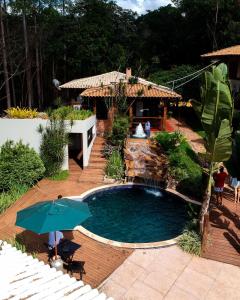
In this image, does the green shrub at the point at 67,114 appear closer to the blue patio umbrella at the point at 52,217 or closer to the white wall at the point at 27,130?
the white wall at the point at 27,130

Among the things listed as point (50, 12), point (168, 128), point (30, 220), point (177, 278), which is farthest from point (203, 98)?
point (50, 12)

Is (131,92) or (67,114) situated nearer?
(67,114)

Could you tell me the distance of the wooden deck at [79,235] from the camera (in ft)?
35.9

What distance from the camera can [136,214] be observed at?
1588cm

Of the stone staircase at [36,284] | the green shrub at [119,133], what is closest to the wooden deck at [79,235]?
the green shrub at [119,133]

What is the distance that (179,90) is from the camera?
3325cm

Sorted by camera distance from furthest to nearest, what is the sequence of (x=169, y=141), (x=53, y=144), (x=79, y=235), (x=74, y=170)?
(x=169, y=141)
(x=74, y=170)
(x=53, y=144)
(x=79, y=235)

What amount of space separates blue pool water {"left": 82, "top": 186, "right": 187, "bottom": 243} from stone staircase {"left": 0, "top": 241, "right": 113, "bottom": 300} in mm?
6192

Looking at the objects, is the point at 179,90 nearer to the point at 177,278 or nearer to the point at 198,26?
the point at 198,26

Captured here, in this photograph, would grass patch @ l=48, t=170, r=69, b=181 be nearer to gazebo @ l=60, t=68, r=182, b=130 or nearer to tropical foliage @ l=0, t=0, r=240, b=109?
gazebo @ l=60, t=68, r=182, b=130

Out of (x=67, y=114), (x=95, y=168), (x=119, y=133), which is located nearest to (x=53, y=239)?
(x=95, y=168)

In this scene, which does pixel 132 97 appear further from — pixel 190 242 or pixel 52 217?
pixel 52 217

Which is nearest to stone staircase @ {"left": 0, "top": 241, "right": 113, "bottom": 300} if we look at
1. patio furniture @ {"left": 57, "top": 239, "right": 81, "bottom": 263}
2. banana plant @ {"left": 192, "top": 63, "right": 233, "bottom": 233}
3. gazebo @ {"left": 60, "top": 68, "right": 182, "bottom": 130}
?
patio furniture @ {"left": 57, "top": 239, "right": 81, "bottom": 263}

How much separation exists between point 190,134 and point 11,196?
17.4m
